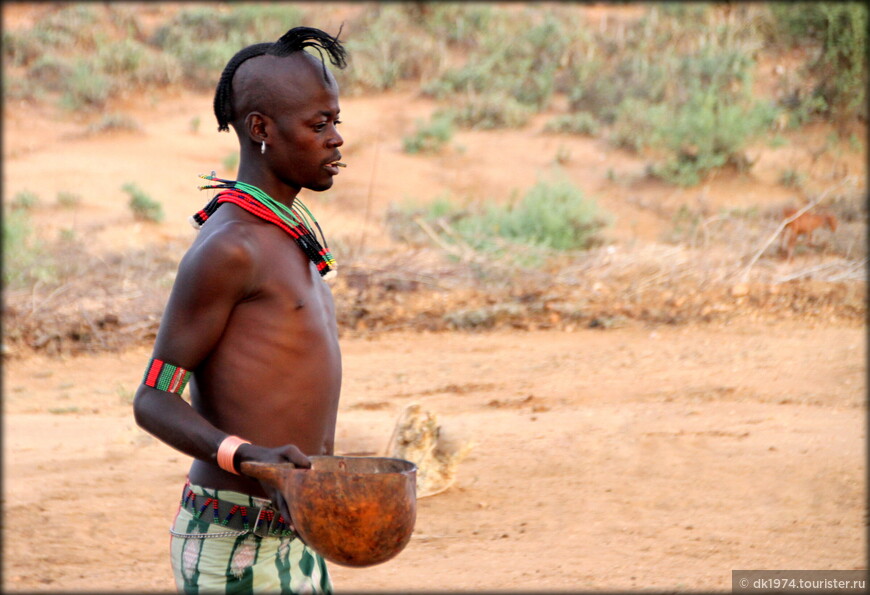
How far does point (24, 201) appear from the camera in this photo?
393 inches

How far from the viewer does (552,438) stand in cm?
449

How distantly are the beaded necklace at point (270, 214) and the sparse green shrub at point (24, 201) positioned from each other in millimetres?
8932

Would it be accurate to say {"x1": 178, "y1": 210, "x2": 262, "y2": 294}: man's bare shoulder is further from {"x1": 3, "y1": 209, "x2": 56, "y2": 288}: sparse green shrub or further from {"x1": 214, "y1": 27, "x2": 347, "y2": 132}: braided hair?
{"x1": 3, "y1": 209, "x2": 56, "y2": 288}: sparse green shrub

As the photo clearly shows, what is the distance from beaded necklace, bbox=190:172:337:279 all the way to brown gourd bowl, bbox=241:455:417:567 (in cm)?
49

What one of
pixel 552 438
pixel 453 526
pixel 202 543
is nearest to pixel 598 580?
pixel 453 526

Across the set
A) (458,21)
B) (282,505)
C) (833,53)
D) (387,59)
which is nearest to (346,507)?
(282,505)

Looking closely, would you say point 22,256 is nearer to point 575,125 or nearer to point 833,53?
Answer: point 575,125

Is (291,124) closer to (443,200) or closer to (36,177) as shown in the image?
(443,200)

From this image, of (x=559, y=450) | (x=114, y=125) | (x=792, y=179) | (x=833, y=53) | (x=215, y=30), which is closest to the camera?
(x=559, y=450)

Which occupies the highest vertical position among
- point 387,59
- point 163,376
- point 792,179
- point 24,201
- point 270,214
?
point 270,214

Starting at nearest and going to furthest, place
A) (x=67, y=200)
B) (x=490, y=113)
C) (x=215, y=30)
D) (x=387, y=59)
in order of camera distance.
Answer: (x=67, y=200)
(x=490, y=113)
(x=387, y=59)
(x=215, y=30)

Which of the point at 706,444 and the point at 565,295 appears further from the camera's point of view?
the point at 565,295

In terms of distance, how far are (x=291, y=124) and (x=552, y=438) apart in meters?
2.92

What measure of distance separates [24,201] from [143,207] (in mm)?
1357
